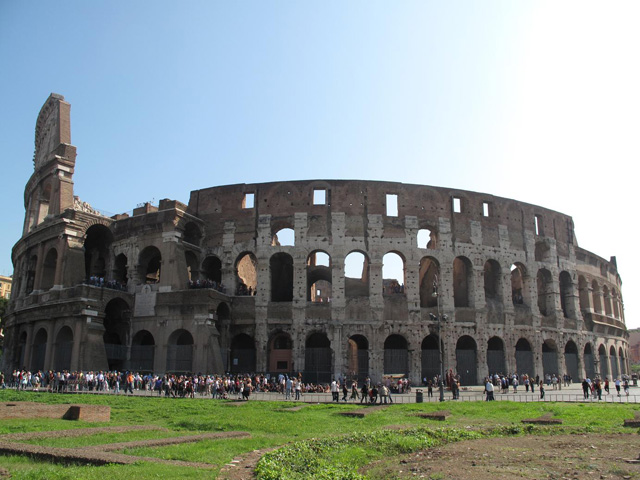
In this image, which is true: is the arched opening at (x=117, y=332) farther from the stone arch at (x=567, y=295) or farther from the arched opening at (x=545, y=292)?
the stone arch at (x=567, y=295)

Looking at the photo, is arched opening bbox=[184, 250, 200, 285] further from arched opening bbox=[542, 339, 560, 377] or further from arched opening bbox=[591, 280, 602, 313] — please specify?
arched opening bbox=[591, 280, 602, 313]

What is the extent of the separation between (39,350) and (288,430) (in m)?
25.9

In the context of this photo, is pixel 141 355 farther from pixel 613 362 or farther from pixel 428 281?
pixel 613 362

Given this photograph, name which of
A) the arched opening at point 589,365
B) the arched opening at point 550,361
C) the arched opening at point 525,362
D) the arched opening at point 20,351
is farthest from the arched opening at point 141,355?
the arched opening at point 589,365

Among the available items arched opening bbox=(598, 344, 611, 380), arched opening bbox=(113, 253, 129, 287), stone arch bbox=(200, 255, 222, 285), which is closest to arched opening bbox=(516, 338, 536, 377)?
arched opening bbox=(598, 344, 611, 380)

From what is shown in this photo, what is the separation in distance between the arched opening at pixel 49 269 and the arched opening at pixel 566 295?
114 ft

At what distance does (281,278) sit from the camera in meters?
37.6

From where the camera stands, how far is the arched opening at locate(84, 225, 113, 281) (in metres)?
37.2

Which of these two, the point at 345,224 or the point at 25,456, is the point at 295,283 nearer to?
the point at 345,224

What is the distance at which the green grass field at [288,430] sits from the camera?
795cm

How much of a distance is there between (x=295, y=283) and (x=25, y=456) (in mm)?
24744

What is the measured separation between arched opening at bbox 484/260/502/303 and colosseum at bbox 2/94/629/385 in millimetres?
123

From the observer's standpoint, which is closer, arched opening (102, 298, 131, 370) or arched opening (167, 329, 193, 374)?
arched opening (167, 329, 193, 374)

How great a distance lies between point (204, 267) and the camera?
116ft
